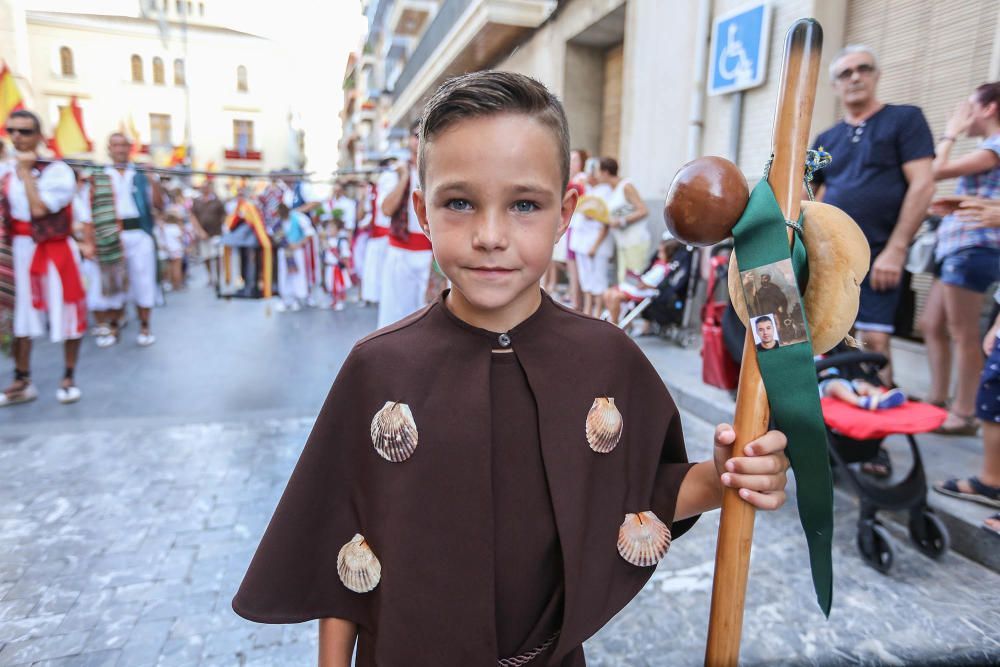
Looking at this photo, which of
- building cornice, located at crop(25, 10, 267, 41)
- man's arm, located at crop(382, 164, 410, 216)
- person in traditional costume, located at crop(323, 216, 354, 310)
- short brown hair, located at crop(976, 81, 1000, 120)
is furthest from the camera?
building cornice, located at crop(25, 10, 267, 41)

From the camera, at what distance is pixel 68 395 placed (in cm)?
523

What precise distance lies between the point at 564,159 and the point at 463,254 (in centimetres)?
29

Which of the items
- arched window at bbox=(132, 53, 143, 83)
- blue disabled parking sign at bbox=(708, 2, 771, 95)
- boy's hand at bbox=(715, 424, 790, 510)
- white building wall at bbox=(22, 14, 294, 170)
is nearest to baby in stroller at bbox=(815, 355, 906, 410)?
boy's hand at bbox=(715, 424, 790, 510)

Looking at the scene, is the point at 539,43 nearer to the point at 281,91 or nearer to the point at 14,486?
the point at 14,486

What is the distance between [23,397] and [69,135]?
2.86 meters

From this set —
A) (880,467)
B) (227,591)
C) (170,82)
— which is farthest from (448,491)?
(170,82)

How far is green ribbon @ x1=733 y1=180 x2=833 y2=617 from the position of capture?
0.87 m

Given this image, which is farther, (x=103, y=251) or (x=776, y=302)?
(x=103, y=251)

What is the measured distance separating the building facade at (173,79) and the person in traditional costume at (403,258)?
34.8 metres

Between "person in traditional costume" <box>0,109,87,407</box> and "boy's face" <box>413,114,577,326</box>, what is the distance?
5.23m

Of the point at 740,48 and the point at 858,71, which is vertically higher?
the point at 740,48

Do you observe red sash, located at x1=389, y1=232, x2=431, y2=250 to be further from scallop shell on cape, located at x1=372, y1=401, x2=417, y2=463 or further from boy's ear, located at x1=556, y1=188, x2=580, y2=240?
scallop shell on cape, located at x1=372, y1=401, x2=417, y2=463

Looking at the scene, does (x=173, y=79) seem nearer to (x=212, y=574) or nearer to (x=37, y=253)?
(x=37, y=253)

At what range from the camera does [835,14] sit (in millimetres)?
5660
